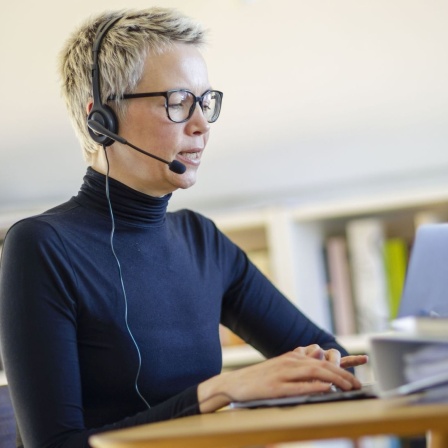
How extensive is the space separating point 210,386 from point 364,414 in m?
0.29

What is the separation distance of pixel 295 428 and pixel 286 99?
202 centimetres

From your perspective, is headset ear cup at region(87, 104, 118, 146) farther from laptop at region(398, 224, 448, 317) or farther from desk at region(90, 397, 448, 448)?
desk at region(90, 397, 448, 448)

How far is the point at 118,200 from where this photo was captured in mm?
1491

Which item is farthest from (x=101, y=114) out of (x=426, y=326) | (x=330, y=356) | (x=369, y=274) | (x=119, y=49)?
(x=369, y=274)

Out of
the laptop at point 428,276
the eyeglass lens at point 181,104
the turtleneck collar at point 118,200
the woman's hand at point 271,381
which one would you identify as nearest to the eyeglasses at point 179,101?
the eyeglass lens at point 181,104

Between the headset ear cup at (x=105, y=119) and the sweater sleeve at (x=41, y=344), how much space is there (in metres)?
0.23

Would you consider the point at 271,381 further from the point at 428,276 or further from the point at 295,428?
the point at 428,276

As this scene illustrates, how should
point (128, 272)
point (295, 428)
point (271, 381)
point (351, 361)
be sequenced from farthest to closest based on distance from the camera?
point (128, 272) < point (351, 361) < point (271, 381) < point (295, 428)

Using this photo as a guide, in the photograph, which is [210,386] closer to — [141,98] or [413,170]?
[141,98]

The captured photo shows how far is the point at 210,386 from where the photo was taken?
41.2 inches

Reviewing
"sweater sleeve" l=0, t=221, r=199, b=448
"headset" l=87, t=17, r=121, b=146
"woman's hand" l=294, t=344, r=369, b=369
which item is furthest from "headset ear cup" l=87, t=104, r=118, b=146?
"woman's hand" l=294, t=344, r=369, b=369

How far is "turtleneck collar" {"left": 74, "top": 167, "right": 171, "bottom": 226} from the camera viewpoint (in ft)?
4.89

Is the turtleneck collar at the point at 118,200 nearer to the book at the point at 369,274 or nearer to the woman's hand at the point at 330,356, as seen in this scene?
the woman's hand at the point at 330,356

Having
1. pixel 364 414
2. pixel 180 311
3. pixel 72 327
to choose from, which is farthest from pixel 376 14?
pixel 364 414
